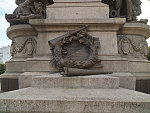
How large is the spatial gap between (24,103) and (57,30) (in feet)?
12.0

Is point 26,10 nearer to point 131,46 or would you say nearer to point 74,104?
point 131,46

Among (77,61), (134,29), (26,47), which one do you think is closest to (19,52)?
(26,47)

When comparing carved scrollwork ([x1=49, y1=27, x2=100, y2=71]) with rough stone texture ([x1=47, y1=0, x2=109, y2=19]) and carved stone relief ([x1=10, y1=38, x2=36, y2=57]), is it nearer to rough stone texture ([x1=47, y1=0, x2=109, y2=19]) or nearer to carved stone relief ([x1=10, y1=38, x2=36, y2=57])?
rough stone texture ([x1=47, y1=0, x2=109, y2=19])

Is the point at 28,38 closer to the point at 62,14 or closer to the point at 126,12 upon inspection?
the point at 62,14

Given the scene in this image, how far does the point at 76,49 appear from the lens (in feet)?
19.6

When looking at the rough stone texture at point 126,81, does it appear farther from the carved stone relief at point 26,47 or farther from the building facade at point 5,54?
the building facade at point 5,54

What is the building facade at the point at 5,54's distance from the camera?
79.2 m

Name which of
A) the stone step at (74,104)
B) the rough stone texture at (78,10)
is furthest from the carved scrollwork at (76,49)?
the stone step at (74,104)

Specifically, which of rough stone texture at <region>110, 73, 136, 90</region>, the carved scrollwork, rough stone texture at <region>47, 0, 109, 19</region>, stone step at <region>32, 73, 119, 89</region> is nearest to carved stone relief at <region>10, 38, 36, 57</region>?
rough stone texture at <region>47, 0, 109, 19</region>

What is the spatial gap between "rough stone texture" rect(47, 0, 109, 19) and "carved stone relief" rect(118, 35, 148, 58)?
1.47 metres

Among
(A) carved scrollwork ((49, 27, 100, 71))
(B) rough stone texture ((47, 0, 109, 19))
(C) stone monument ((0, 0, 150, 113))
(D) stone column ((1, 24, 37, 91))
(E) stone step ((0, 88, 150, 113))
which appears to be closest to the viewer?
(E) stone step ((0, 88, 150, 113))

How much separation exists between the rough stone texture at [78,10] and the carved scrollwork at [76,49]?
88 centimetres

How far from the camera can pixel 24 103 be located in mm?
3287

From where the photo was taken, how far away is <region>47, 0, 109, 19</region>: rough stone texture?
6.47 meters
